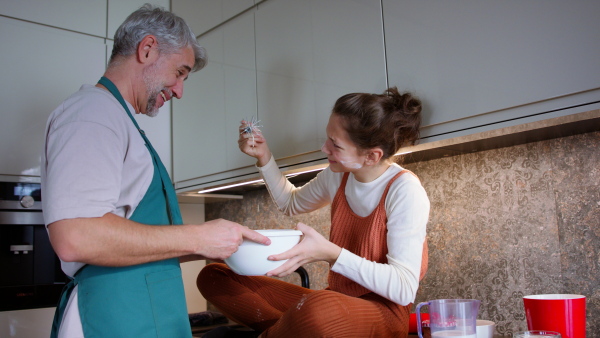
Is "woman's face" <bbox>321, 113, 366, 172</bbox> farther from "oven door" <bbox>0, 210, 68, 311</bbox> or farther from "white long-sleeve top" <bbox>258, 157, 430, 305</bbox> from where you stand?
"oven door" <bbox>0, 210, 68, 311</bbox>

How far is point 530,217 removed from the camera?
1409mm

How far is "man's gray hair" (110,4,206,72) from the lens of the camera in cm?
120

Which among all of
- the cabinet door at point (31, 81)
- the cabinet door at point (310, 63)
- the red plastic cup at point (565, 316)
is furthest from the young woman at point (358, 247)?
the cabinet door at point (31, 81)

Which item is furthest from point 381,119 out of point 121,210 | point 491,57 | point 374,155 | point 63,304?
point 63,304

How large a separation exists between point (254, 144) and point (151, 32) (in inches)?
17.9

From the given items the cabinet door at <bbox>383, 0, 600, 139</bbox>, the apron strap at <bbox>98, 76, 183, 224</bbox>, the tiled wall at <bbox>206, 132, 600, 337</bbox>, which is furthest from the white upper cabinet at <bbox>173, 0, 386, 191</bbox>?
the apron strap at <bbox>98, 76, 183, 224</bbox>

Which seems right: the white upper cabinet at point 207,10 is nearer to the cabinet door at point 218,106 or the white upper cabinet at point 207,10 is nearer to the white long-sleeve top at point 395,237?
the cabinet door at point 218,106

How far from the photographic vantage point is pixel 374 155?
126 cm

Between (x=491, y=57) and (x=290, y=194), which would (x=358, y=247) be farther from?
(x=491, y=57)

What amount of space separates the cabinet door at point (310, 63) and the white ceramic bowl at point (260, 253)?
21.3 inches

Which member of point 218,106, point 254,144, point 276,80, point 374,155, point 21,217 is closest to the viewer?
point 374,155

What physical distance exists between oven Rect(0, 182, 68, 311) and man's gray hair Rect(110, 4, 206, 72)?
0.87 metres

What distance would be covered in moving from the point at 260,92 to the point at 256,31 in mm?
207

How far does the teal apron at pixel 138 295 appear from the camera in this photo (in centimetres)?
101
